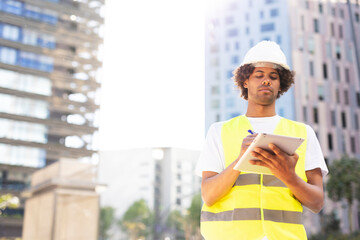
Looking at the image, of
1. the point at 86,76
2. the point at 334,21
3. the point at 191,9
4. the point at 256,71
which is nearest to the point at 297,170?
Answer: the point at 256,71

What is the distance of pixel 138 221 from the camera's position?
4944cm

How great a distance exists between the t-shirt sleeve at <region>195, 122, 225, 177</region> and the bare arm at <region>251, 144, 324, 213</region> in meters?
0.22

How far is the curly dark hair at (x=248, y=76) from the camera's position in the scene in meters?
1.39

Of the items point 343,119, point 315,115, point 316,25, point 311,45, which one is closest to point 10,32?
point 311,45

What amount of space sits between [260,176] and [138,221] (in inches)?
1969

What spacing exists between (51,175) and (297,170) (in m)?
11.8

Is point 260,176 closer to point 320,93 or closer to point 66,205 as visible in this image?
point 66,205

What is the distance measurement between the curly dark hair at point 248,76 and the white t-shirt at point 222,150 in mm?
162

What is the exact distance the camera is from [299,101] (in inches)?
926

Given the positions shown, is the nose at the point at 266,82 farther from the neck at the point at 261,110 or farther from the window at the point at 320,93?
the window at the point at 320,93

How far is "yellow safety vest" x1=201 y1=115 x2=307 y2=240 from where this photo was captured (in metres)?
1.15

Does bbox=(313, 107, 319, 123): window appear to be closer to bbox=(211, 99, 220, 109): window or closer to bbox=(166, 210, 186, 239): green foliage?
bbox=(211, 99, 220, 109): window

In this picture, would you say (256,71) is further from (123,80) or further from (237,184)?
(123,80)

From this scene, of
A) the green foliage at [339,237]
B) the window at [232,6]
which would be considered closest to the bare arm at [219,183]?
the green foliage at [339,237]
